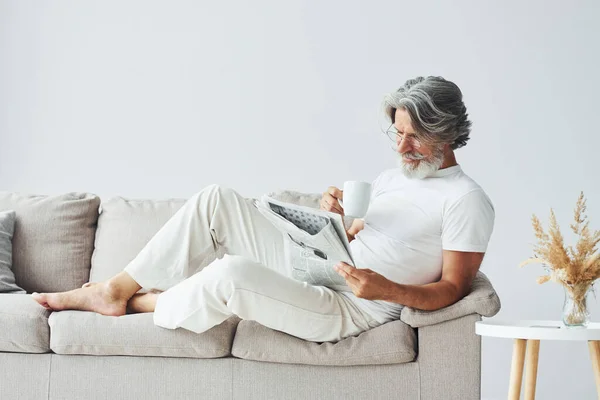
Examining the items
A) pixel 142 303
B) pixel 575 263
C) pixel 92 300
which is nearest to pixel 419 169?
pixel 575 263

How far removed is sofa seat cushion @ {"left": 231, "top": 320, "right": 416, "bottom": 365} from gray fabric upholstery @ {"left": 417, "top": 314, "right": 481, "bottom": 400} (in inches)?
2.8

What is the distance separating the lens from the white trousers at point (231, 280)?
220 centimetres

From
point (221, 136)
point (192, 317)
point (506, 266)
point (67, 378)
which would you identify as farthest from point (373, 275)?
point (221, 136)

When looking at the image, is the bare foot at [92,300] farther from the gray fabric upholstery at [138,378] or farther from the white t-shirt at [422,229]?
the white t-shirt at [422,229]

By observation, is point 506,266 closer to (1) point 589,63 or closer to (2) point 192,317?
(1) point 589,63

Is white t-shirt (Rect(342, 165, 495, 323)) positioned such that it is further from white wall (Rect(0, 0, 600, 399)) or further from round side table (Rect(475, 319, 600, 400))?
white wall (Rect(0, 0, 600, 399))

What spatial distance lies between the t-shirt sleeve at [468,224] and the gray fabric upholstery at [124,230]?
0.98 metres

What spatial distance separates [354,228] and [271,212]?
63cm

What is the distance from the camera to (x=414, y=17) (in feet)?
12.0

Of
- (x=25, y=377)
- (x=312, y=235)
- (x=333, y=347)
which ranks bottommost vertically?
(x=25, y=377)

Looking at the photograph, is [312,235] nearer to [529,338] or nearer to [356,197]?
[356,197]

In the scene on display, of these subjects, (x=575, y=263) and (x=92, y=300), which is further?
(x=92, y=300)

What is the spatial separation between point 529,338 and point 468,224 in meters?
0.43

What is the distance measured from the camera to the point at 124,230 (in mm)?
3084
